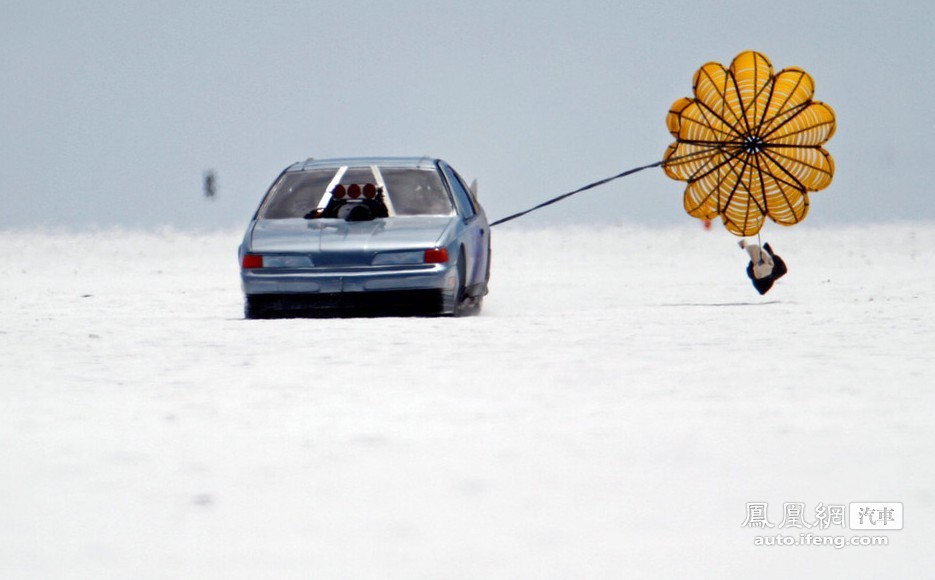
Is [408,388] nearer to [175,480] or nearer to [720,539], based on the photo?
[175,480]

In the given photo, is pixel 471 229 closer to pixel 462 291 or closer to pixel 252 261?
pixel 462 291

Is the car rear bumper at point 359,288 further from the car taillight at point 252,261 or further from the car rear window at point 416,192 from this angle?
the car rear window at point 416,192

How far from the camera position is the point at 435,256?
12.2 meters

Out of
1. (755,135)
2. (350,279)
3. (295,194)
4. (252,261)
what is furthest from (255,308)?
(755,135)

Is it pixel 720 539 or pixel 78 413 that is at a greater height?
pixel 720 539

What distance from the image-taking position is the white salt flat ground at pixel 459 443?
14.3ft

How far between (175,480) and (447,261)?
6.97 m

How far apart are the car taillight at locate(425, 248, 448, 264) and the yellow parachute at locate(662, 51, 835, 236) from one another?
536 centimetres

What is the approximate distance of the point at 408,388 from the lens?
7883mm

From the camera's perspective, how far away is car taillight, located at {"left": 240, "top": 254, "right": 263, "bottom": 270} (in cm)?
1241

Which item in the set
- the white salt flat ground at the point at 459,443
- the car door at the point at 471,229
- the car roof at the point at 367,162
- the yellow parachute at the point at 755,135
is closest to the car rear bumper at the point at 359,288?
the white salt flat ground at the point at 459,443

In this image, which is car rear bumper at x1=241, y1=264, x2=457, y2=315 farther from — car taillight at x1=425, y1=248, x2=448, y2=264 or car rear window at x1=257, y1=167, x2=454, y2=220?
car rear window at x1=257, y1=167, x2=454, y2=220

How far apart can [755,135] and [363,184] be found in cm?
531

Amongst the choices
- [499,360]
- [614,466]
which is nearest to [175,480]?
[614,466]
